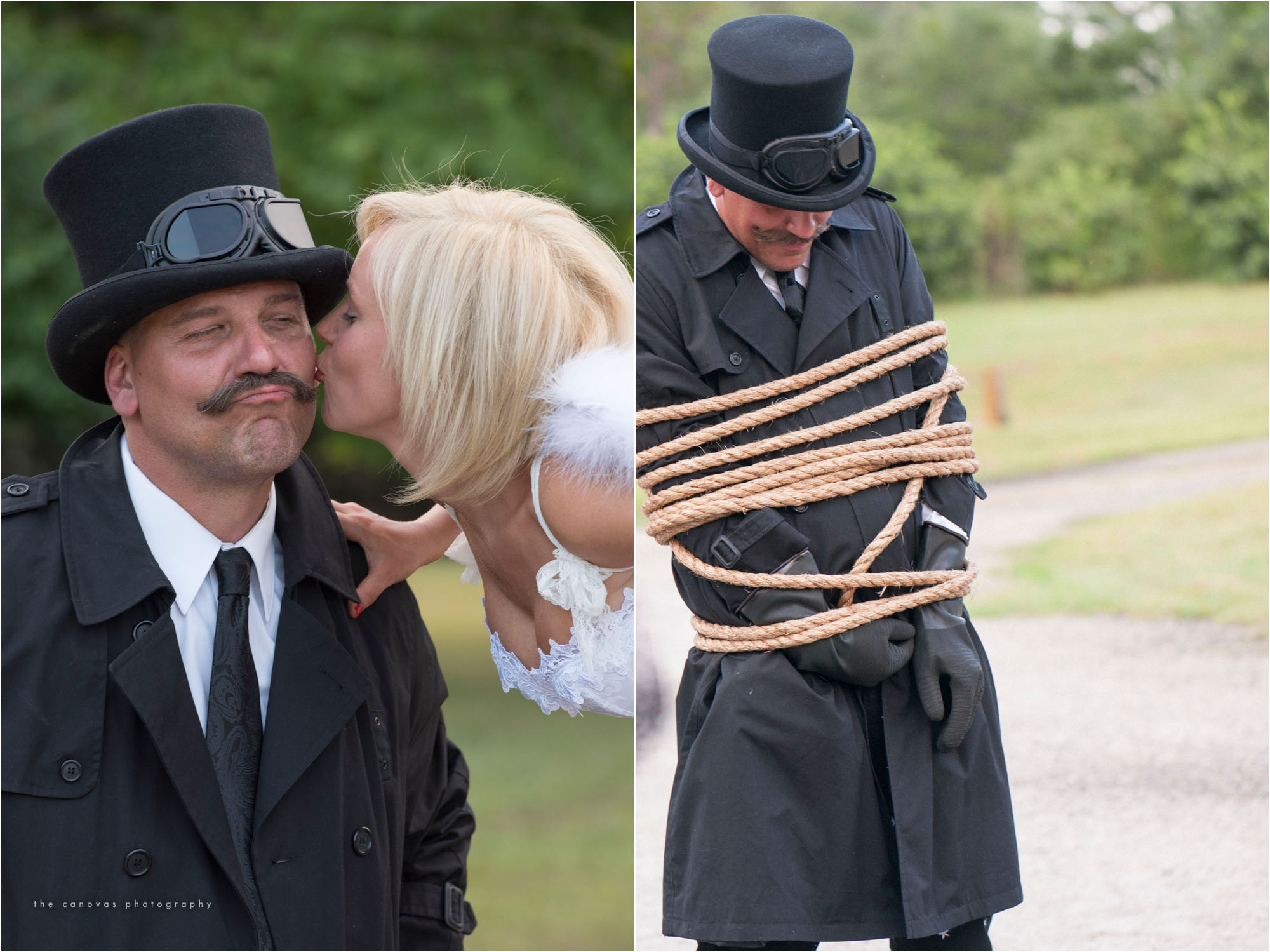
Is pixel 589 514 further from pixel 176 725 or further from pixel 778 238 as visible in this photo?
pixel 176 725

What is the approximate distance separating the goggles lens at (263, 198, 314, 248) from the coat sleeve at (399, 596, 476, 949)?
35.8 inches

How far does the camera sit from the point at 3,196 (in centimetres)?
1104

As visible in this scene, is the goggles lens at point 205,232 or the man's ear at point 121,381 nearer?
the goggles lens at point 205,232

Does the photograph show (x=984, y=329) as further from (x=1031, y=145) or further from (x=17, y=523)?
(x=17, y=523)

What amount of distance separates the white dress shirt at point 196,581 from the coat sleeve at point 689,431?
0.86m

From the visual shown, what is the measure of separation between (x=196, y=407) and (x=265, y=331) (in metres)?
0.21

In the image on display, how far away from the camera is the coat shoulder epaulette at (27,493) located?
99.7 inches

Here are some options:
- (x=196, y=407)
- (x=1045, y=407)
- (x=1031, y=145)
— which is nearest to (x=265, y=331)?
(x=196, y=407)

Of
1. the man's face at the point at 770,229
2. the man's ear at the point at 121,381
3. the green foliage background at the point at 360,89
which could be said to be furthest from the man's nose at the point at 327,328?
the green foliage background at the point at 360,89

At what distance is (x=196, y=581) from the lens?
256cm

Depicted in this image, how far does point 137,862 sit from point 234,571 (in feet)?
1.86

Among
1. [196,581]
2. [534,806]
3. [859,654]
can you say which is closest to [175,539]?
[196,581]

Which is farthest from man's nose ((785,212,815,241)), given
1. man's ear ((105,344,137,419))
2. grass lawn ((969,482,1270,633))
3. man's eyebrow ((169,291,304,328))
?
grass lawn ((969,482,1270,633))

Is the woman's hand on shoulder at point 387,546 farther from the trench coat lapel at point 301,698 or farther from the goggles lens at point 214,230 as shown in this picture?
the goggles lens at point 214,230
